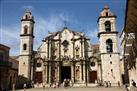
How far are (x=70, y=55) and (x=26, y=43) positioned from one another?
795cm

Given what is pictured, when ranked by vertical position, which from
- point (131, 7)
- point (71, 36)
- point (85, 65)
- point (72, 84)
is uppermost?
point (71, 36)

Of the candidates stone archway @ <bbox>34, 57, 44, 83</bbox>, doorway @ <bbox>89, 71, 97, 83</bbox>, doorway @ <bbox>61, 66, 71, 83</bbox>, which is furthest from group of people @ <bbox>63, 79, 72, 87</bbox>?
stone archway @ <bbox>34, 57, 44, 83</bbox>

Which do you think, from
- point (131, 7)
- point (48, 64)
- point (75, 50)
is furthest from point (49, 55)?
point (131, 7)

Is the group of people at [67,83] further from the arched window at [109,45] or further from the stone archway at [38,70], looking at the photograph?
the arched window at [109,45]

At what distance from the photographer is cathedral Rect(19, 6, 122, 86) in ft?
134

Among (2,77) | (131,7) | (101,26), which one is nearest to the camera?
(131,7)

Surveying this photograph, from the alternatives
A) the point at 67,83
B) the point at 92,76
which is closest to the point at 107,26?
the point at 92,76

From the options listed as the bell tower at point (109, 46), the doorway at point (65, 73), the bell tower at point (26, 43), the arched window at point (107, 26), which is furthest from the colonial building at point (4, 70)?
the arched window at point (107, 26)

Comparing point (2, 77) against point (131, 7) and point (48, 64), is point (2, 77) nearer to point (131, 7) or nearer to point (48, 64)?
point (48, 64)

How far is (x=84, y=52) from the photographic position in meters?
42.8

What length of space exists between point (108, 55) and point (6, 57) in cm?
1612

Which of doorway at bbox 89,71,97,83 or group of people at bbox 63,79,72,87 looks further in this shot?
doorway at bbox 89,71,97,83

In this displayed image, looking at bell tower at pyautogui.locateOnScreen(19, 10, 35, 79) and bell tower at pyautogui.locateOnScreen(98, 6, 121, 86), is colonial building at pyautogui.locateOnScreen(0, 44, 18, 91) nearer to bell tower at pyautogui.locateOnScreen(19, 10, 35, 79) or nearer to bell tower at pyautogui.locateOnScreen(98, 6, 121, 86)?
bell tower at pyautogui.locateOnScreen(19, 10, 35, 79)

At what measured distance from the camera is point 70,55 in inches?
1706
